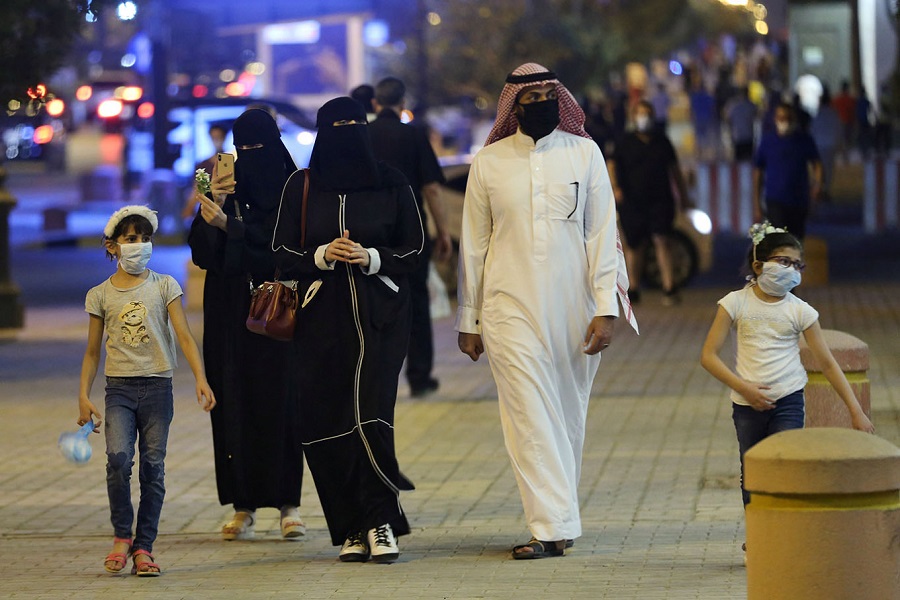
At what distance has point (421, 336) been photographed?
1198 cm

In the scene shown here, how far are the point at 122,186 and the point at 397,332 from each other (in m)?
32.4

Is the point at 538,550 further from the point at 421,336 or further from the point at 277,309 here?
the point at 421,336

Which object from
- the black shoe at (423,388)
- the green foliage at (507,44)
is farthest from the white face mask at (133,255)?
the green foliage at (507,44)

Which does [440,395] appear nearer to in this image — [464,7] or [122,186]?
[122,186]

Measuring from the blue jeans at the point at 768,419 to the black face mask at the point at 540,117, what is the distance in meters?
1.34

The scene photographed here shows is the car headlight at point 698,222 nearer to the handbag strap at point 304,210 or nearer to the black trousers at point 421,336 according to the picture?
the black trousers at point 421,336

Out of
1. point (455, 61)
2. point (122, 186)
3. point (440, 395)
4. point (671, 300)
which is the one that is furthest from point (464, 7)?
point (440, 395)

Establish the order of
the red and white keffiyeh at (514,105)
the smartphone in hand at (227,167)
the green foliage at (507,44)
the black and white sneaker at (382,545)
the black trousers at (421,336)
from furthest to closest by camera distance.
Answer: the green foliage at (507,44) < the black trousers at (421,336) < the smartphone in hand at (227,167) < the red and white keffiyeh at (514,105) < the black and white sneaker at (382,545)

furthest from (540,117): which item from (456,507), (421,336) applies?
(421,336)

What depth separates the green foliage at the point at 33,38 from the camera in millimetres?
13953

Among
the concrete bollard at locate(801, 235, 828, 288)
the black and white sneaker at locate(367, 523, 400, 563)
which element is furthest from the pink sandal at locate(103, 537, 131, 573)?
the concrete bollard at locate(801, 235, 828, 288)

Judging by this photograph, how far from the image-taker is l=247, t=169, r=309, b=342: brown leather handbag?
716 centimetres

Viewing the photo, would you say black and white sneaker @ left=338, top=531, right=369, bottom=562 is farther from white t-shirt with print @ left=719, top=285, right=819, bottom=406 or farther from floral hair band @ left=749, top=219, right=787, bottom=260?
floral hair band @ left=749, top=219, right=787, bottom=260

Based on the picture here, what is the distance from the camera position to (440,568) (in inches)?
275
